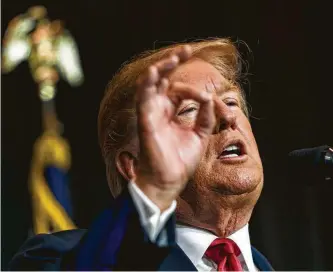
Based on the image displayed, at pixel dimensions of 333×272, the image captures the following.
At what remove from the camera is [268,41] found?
3328 mm

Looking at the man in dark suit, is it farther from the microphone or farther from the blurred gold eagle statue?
the blurred gold eagle statue

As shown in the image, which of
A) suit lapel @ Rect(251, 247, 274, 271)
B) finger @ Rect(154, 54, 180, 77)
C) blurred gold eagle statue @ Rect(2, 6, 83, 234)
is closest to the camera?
finger @ Rect(154, 54, 180, 77)

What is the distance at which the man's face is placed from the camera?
185 cm

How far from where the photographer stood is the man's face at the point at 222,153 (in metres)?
1.85

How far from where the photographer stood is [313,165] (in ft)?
5.59

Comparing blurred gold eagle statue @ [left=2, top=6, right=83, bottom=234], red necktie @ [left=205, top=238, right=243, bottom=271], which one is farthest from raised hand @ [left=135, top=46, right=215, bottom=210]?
blurred gold eagle statue @ [left=2, top=6, right=83, bottom=234]

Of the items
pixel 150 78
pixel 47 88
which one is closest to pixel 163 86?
pixel 150 78

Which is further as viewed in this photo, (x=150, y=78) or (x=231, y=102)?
(x=231, y=102)

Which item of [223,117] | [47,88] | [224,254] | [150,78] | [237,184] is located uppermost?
[150,78]

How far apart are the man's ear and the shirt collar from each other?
179 millimetres

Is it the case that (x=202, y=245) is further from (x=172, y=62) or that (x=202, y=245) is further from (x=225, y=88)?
(x=172, y=62)

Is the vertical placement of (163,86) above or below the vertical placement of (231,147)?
above

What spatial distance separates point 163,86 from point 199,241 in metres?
0.47

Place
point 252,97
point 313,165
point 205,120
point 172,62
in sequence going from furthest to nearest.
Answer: point 252,97
point 313,165
point 205,120
point 172,62
